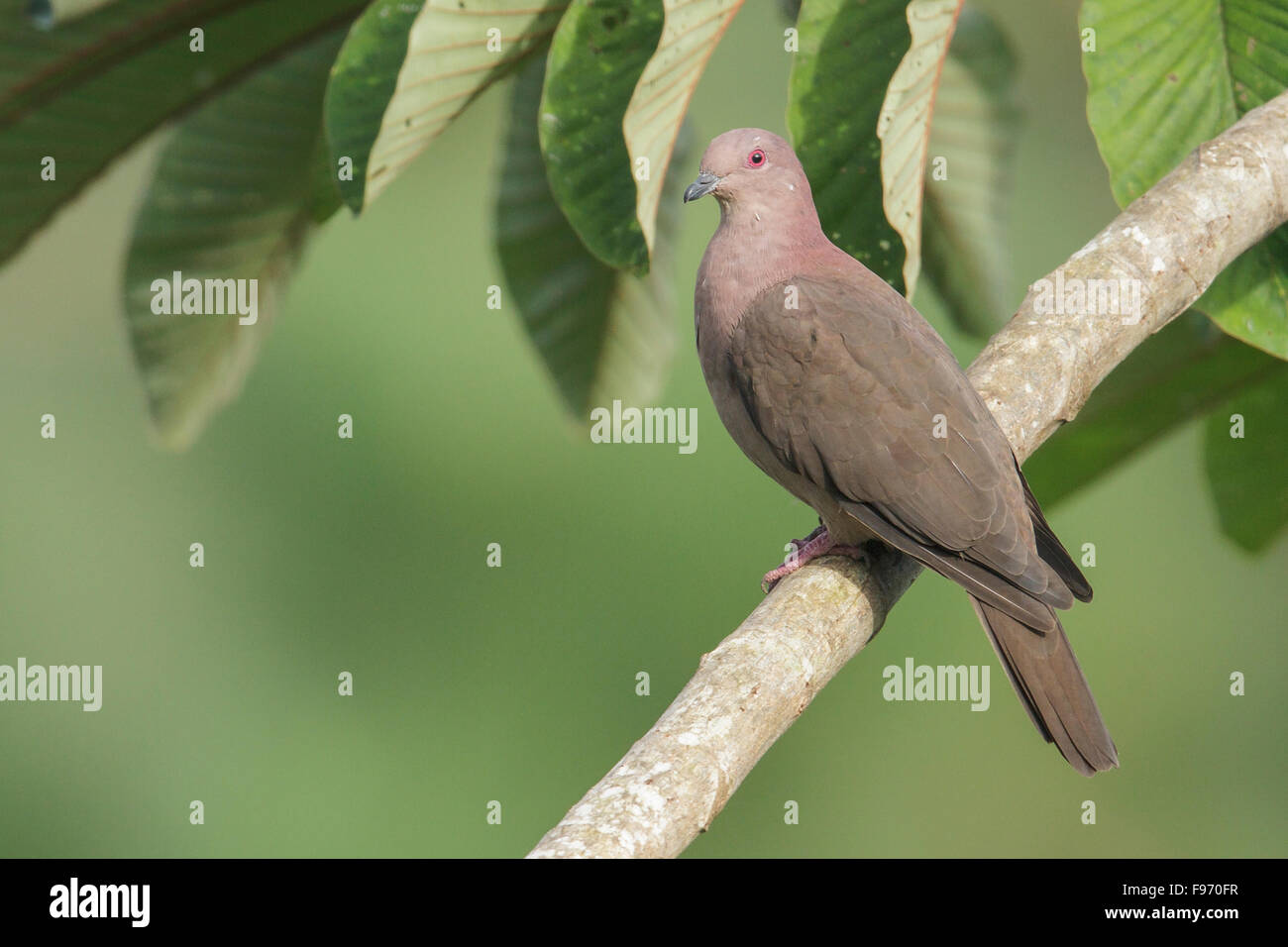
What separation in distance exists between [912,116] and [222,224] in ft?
5.17

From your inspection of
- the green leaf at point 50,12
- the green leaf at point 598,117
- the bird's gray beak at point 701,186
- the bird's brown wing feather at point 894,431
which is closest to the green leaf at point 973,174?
the bird's brown wing feather at point 894,431

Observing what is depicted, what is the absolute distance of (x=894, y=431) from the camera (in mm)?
2309

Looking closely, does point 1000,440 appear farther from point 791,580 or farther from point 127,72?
point 127,72

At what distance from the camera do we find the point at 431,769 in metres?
5.29

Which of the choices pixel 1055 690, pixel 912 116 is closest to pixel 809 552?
pixel 1055 690

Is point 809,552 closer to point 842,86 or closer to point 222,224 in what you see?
point 842,86

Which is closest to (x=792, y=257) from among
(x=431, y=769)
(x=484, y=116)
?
(x=484, y=116)

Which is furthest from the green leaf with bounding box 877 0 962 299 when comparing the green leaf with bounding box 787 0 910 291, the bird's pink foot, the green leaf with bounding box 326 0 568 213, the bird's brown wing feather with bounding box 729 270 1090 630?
the green leaf with bounding box 326 0 568 213

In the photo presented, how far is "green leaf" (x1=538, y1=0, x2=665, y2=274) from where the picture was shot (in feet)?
6.74

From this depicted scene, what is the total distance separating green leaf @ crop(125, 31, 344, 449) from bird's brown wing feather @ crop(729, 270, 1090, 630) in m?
1.09

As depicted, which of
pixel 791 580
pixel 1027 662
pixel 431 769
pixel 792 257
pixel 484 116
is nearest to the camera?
pixel 791 580

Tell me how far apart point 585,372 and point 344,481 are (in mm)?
2673

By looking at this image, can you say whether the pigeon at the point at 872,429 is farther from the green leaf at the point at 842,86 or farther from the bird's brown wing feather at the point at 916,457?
the green leaf at the point at 842,86

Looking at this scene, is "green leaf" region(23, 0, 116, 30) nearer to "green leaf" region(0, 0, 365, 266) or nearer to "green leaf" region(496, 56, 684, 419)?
"green leaf" region(0, 0, 365, 266)
